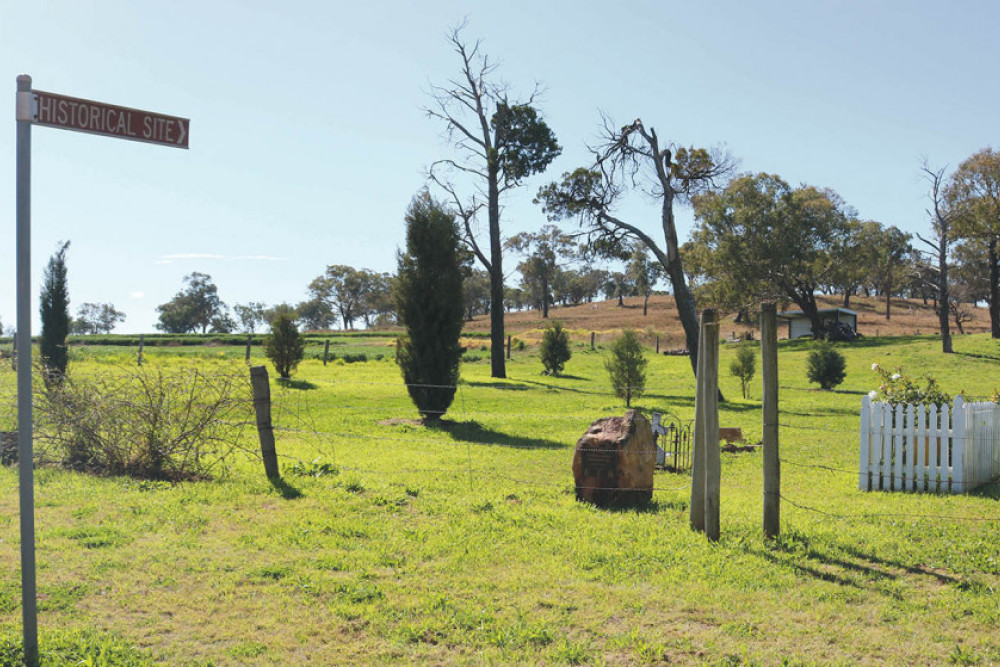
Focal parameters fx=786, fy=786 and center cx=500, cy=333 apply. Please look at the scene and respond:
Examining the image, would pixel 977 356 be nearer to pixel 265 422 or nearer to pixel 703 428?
pixel 703 428

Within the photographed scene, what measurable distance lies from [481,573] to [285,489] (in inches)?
139

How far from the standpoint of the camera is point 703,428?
678 centimetres

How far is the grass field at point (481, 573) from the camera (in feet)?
14.6

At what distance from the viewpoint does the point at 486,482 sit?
967cm

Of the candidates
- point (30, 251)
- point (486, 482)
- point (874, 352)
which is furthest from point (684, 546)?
point (874, 352)

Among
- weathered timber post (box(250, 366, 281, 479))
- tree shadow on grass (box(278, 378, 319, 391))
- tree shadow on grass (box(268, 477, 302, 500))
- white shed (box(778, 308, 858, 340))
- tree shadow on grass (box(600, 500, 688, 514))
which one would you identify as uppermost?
white shed (box(778, 308, 858, 340))

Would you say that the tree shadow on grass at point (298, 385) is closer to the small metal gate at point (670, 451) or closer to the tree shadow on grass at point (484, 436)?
the tree shadow on grass at point (484, 436)

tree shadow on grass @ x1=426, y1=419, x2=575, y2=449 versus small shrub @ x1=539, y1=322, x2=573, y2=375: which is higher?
small shrub @ x1=539, y1=322, x2=573, y2=375

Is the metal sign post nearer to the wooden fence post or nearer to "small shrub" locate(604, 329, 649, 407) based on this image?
the wooden fence post

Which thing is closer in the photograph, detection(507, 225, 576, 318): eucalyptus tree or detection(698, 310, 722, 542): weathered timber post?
detection(698, 310, 722, 542): weathered timber post

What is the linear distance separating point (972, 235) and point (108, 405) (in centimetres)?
4498

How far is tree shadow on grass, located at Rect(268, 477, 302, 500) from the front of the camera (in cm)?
821

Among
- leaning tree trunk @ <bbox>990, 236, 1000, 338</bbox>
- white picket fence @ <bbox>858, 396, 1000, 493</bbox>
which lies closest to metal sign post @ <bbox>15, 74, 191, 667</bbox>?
white picket fence @ <bbox>858, 396, 1000, 493</bbox>

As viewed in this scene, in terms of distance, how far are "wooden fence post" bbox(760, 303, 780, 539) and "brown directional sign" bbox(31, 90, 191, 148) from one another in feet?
15.0
